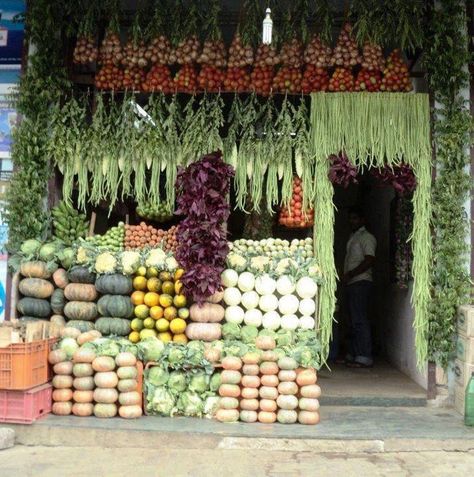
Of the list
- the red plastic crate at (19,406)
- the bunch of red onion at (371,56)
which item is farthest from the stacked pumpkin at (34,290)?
the bunch of red onion at (371,56)

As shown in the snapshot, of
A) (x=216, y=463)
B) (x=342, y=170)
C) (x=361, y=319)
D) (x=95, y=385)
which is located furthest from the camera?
(x=361, y=319)

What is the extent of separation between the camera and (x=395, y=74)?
621 cm

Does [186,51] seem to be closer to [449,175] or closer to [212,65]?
[212,65]

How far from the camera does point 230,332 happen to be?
5.91 meters

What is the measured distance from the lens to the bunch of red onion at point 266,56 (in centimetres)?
621

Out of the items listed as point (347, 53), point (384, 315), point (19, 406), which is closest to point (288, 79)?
point (347, 53)

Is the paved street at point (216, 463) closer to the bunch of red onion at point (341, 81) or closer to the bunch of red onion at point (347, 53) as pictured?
the bunch of red onion at point (341, 81)

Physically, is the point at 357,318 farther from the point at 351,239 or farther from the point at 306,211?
the point at 306,211

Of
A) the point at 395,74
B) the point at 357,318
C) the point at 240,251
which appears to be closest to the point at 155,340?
the point at 240,251

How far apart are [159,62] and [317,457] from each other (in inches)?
169

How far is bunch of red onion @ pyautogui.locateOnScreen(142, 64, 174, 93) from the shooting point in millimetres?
6371

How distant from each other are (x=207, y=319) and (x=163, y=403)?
0.95m

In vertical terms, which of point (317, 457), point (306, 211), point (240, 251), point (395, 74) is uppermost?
point (395, 74)

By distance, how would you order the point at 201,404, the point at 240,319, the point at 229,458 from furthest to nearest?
1. the point at 240,319
2. the point at 201,404
3. the point at 229,458
